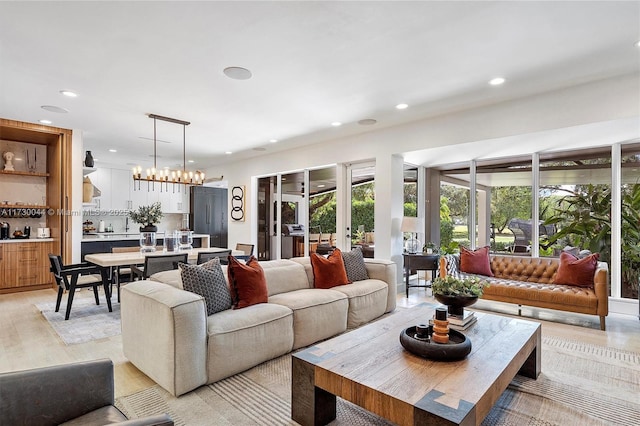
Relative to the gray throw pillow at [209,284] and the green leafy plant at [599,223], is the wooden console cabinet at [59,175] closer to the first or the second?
the gray throw pillow at [209,284]

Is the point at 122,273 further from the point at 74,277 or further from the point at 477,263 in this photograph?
the point at 477,263

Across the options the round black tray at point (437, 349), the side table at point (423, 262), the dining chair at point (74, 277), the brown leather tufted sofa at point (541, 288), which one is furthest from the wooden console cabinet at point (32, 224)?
the brown leather tufted sofa at point (541, 288)

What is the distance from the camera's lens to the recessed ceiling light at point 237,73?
11.1 ft

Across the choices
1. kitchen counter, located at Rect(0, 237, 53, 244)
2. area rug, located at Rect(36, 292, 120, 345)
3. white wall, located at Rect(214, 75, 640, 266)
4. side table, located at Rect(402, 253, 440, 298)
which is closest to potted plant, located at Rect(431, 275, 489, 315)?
white wall, located at Rect(214, 75, 640, 266)

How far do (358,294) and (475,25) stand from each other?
2670mm

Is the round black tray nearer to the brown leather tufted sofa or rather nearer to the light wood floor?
the light wood floor

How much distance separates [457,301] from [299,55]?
247cm

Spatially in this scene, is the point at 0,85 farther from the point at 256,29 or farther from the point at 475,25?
the point at 475,25

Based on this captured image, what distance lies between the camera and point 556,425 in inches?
77.8

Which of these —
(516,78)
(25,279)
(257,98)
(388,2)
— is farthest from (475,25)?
(25,279)

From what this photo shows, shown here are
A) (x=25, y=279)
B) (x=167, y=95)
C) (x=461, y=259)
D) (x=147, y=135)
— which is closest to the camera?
(x=167, y=95)

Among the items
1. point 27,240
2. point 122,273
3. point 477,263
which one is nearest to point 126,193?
point 27,240

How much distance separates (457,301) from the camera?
2447mm

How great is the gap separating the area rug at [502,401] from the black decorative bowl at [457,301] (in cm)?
60
